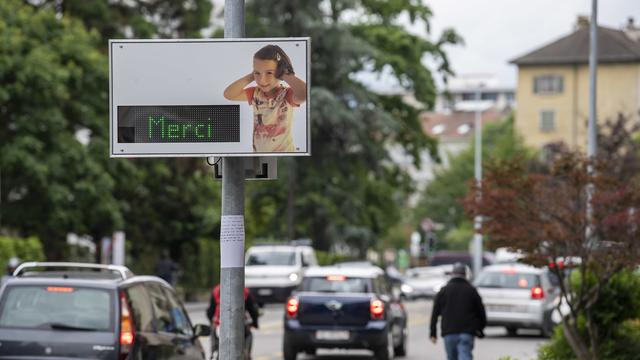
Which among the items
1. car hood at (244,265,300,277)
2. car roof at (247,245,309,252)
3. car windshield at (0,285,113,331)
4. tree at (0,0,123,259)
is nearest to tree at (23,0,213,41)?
tree at (0,0,123,259)

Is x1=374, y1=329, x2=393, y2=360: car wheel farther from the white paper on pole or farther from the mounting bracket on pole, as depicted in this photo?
the white paper on pole

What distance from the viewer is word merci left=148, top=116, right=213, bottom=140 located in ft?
31.4

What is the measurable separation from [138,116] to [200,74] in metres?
0.48

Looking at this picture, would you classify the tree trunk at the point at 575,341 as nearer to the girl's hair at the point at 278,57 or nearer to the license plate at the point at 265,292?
the girl's hair at the point at 278,57

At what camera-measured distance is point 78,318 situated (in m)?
12.7

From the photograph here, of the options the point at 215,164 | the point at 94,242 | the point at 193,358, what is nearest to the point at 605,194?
the point at 193,358

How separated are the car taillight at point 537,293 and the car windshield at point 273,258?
14.2m

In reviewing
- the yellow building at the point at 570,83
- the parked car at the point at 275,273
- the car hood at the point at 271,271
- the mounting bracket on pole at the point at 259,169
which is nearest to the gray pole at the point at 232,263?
the mounting bracket on pole at the point at 259,169

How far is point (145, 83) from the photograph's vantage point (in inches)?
380

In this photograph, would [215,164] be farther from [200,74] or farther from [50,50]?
[50,50]

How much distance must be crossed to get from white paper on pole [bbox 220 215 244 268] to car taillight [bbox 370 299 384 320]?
12.5m

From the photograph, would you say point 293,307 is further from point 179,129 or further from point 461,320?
point 179,129

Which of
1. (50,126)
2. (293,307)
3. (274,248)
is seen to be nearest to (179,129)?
(293,307)

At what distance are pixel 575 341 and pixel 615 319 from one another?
44.0 inches
